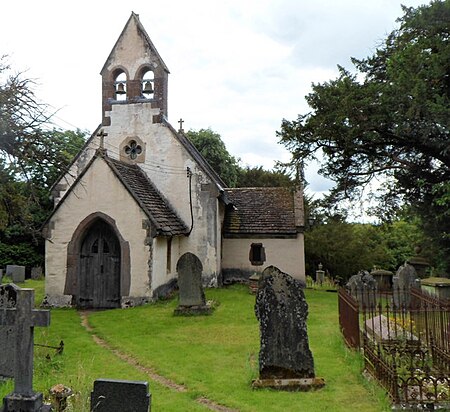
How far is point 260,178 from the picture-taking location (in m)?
39.9

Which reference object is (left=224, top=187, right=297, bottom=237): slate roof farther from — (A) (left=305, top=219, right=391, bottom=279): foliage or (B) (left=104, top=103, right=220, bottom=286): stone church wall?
(A) (left=305, top=219, right=391, bottom=279): foliage

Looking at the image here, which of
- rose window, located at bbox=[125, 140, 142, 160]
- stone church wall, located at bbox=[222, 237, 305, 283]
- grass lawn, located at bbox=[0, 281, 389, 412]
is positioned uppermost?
rose window, located at bbox=[125, 140, 142, 160]

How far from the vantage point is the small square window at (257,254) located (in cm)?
2121

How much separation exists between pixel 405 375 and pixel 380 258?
25.2m

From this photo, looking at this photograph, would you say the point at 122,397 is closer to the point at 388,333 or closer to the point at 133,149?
the point at 388,333

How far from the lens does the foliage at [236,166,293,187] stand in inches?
1526

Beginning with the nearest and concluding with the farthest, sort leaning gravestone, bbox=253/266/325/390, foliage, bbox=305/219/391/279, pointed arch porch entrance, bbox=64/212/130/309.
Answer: leaning gravestone, bbox=253/266/325/390 < pointed arch porch entrance, bbox=64/212/130/309 < foliage, bbox=305/219/391/279

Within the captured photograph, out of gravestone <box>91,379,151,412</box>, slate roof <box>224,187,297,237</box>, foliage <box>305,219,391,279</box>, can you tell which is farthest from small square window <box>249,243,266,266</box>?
gravestone <box>91,379,151,412</box>

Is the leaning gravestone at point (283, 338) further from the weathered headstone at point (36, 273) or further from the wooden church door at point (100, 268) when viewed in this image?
the weathered headstone at point (36, 273)

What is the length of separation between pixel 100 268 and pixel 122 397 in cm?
1144

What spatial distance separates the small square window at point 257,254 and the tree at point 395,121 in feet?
13.9

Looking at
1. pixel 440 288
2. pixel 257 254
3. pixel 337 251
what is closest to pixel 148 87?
pixel 257 254

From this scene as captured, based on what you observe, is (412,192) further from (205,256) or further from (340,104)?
(205,256)

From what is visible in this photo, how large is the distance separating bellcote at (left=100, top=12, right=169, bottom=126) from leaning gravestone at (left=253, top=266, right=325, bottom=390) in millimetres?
13438
